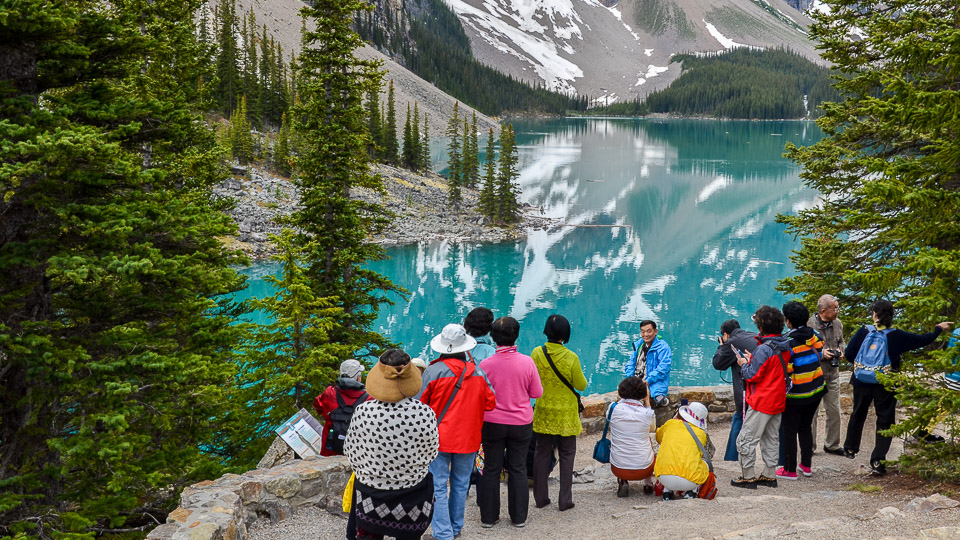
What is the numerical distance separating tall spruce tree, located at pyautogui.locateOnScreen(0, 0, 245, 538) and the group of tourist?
85.2 inches

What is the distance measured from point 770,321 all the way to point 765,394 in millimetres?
785

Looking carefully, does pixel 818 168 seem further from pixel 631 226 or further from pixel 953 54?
pixel 631 226

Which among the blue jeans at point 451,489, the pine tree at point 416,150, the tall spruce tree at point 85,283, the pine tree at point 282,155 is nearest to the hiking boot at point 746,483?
the blue jeans at point 451,489

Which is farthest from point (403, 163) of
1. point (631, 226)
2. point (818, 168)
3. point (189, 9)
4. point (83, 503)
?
point (83, 503)

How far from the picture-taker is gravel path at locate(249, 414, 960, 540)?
4.80 metres

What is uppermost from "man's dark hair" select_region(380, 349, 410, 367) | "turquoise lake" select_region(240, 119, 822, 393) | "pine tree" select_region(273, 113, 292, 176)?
"pine tree" select_region(273, 113, 292, 176)

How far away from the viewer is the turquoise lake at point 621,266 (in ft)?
96.4

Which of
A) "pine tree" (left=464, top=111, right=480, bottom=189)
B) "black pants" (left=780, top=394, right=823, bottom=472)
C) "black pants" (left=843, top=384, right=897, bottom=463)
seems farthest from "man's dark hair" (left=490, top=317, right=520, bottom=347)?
"pine tree" (left=464, top=111, right=480, bottom=189)

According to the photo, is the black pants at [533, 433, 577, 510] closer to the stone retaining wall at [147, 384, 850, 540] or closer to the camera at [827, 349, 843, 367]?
the stone retaining wall at [147, 384, 850, 540]

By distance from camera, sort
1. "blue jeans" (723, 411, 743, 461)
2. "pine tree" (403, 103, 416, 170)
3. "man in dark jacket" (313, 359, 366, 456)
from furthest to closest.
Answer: "pine tree" (403, 103, 416, 170) < "blue jeans" (723, 411, 743, 461) < "man in dark jacket" (313, 359, 366, 456)

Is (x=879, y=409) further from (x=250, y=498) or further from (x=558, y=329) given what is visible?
(x=250, y=498)

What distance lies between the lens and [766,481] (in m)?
6.89

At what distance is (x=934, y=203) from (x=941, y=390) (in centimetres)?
162

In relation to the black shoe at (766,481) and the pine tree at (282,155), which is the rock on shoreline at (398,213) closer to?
the pine tree at (282,155)
